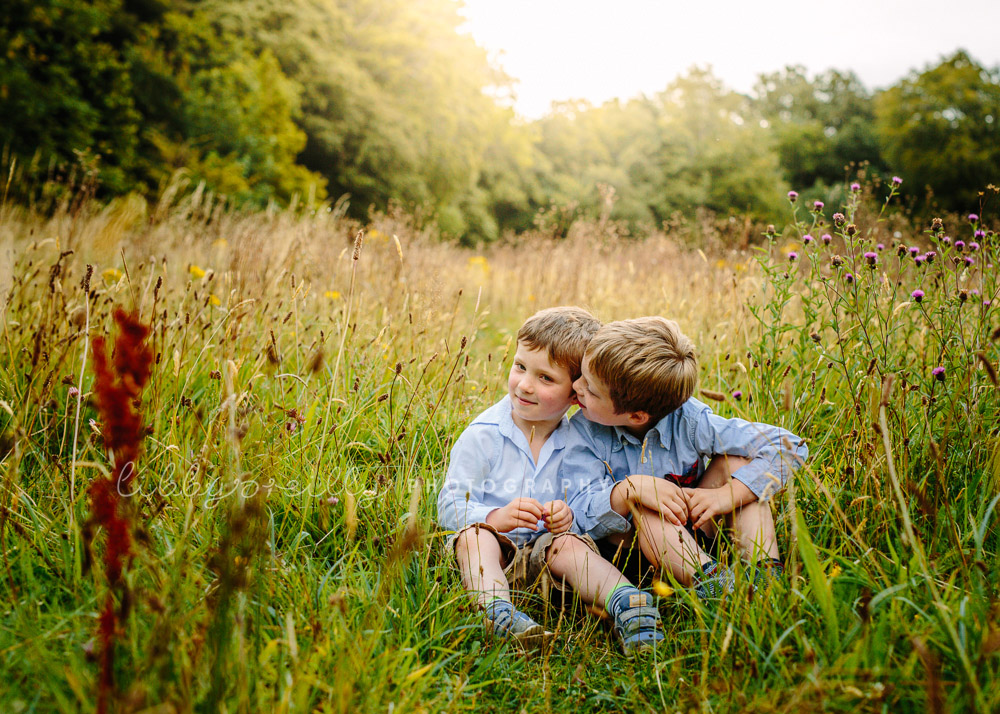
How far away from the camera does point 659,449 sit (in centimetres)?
214

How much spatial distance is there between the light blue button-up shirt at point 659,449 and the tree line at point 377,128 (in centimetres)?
171

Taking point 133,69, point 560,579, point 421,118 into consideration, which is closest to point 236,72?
point 133,69

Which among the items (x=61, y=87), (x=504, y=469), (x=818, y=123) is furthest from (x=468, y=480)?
(x=818, y=123)

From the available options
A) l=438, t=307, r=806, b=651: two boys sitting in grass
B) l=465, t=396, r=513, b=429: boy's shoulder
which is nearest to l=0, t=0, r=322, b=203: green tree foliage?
l=465, t=396, r=513, b=429: boy's shoulder

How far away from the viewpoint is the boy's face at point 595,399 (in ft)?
6.59

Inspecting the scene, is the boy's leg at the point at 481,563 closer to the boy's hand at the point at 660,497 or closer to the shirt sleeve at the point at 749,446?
the boy's hand at the point at 660,497

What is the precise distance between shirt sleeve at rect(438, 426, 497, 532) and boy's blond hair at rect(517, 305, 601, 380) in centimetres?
36

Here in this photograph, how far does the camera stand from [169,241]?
444cm

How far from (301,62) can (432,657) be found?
14.9m

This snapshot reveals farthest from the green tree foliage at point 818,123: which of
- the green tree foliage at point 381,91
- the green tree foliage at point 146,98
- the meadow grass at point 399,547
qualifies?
the meadow grass at point 399,547

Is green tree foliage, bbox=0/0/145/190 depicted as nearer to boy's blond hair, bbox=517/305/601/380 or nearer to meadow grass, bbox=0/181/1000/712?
meadow grass, bbox=0/181/1000/712

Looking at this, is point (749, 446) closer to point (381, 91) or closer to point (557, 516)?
point (557, 516)

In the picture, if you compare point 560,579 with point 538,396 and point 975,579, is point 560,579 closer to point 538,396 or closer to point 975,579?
point 538,396

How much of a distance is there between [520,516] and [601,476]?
0.42m
